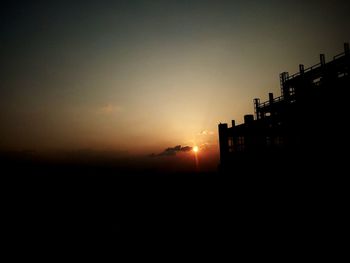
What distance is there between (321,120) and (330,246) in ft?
37.4

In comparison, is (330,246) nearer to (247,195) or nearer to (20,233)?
(247,195)

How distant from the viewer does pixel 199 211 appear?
21.6 meters

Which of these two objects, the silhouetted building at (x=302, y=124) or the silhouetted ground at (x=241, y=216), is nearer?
the silhouetted ground at (x=241, y=216)

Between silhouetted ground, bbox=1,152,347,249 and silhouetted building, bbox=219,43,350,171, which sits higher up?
silhouetted building, bbox=219,43,350,171

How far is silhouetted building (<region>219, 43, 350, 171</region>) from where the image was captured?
695 inches

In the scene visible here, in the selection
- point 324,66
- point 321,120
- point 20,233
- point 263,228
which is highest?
point 324,66

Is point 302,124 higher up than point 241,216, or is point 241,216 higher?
point 302,124

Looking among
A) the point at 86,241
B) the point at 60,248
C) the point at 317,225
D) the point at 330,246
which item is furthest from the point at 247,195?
the point at 60,248

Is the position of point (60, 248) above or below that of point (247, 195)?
below

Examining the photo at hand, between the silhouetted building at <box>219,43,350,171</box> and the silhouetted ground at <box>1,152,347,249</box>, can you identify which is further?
the silhouetted building at <box>219,43,350,171</box>

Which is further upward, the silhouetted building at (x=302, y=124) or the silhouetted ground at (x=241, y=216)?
the silhouetted building at (x=302, y=124)

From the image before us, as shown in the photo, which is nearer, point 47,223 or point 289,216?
point 289,216

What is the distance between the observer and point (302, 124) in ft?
66.6

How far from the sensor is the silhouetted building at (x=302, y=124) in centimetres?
1766
